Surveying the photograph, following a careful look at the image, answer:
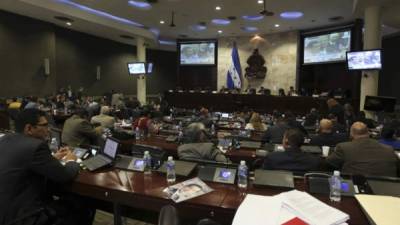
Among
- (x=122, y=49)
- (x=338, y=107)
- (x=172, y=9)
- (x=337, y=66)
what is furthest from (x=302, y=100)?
(x=122, y=49)

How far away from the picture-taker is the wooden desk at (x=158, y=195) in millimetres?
1789

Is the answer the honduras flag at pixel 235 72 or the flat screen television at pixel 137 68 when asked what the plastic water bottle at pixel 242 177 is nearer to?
the flat screen television at pixel 137 68

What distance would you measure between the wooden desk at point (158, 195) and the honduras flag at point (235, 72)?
38.9 feet

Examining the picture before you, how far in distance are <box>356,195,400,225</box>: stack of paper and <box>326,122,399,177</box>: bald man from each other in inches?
39.8

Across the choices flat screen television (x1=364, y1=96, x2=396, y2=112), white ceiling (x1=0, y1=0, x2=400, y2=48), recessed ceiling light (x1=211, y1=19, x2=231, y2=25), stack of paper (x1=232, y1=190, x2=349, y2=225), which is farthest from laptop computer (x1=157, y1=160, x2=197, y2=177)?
recessed ceiling light (x1=211, y1=19, x2=231, y2=25)

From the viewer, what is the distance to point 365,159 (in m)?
2.74

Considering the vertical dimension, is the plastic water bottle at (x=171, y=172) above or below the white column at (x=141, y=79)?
below

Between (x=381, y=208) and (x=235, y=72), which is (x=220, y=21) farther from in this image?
(x=381, y=208)

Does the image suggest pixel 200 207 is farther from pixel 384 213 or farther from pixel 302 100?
pixel 302 100

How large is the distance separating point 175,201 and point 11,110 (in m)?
7.20

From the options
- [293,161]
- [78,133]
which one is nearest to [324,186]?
[293,161]

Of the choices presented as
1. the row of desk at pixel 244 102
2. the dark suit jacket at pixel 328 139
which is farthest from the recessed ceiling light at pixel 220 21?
the dark suit jacket at pixel 328 139

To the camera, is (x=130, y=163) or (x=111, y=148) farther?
(x=111, y=148)

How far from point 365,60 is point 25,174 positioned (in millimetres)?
7946
